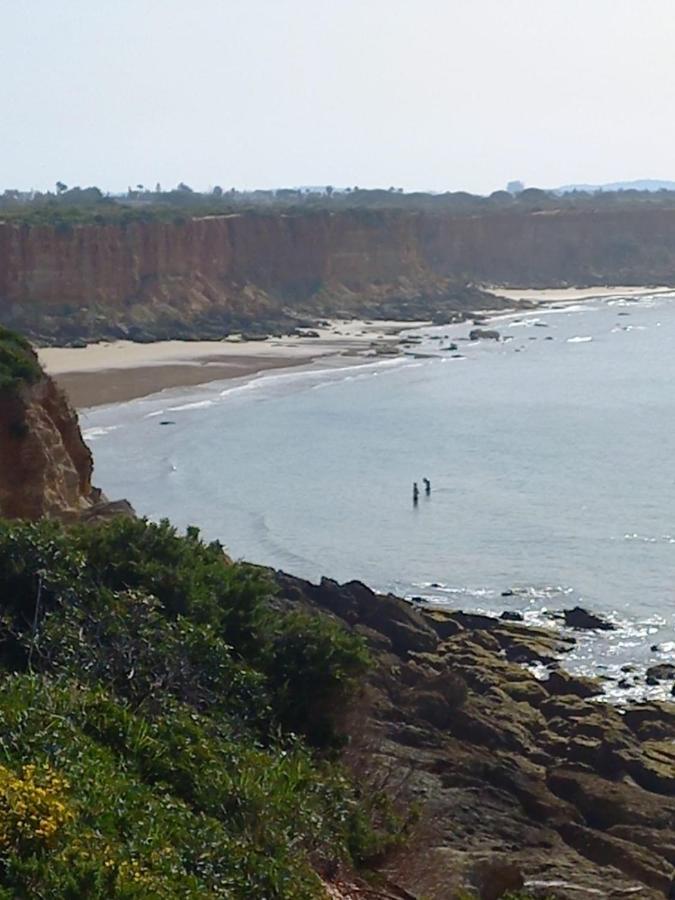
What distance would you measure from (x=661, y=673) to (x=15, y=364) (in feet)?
36.1

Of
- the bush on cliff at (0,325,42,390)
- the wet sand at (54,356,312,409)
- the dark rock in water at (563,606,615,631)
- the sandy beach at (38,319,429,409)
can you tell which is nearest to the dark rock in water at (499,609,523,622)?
the dark rock in water at (563,606,615,631)

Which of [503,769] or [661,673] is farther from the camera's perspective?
[661,673]

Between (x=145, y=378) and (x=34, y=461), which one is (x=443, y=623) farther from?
(x=145, y=378)

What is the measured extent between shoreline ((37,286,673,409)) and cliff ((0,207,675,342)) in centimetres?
→ 196

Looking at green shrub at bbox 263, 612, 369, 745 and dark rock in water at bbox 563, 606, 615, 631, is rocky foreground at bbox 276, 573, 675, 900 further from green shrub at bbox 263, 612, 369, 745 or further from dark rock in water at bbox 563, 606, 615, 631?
dark rock in water at bbox 563, 606, 615, 631

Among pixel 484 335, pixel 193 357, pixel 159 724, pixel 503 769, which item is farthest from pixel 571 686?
pixel 484 335

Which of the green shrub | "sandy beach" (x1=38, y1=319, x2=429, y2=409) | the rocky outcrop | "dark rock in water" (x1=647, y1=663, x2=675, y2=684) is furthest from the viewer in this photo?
"sandy beach" (x1=38, y1=319, x2=429, y2=409)

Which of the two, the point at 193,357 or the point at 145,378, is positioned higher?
the point at 193,357

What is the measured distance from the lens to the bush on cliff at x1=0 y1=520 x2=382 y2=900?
24.6 feet

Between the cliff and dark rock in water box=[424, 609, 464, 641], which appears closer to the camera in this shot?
dark rock in water box=[424, 609, 464, 641]

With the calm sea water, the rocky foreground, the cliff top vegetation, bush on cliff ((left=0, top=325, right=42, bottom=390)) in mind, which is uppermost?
the cliff top vegetation

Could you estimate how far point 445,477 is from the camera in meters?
37.5

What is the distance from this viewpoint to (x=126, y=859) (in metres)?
7.42

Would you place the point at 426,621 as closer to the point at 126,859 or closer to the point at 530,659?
the point at 530,659
